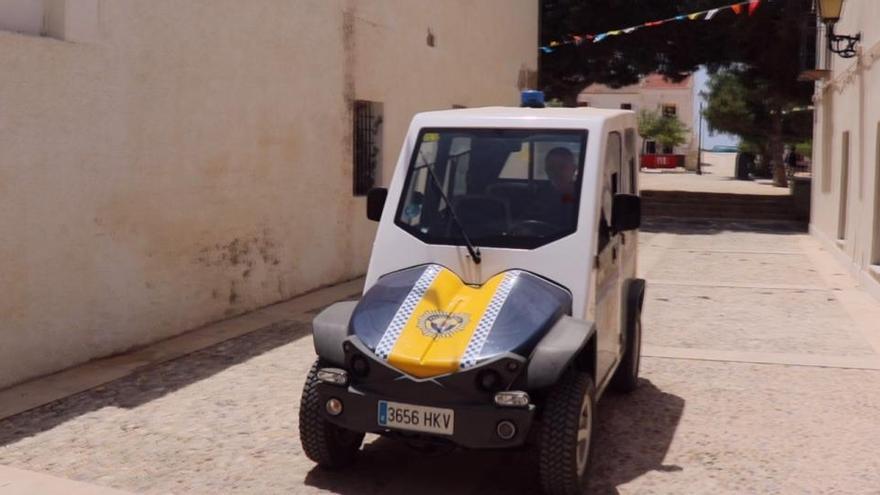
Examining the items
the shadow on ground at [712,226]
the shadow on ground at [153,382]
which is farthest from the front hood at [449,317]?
the shadow on ground at [712,226]

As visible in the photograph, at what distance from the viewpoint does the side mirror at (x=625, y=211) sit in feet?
17.2

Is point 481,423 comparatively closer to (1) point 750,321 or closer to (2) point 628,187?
(2) point 628,187

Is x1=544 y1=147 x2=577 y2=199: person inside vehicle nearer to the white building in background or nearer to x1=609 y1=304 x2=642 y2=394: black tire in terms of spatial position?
x1=609 y1=304 x2=642 y2=394: black tire

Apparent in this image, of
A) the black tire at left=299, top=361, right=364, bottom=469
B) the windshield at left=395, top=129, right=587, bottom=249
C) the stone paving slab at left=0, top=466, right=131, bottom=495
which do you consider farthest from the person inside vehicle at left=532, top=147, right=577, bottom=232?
the stone paving slab at left=0, top=466, right=131, bottom=495

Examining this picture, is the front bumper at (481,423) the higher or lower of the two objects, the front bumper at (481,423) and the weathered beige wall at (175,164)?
the lower

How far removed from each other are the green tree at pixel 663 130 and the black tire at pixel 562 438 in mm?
51952

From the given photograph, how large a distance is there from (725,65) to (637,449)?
65.1 feet

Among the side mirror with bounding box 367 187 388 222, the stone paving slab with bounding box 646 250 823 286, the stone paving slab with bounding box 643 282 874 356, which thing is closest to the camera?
the side mirror with bounding box 367 187 388 222

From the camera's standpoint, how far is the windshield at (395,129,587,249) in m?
5.13

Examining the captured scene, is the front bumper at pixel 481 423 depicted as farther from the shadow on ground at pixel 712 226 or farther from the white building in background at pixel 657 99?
the white building in background at pixel 657 99

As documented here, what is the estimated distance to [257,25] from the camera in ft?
31.3

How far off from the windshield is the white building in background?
54.5 metres

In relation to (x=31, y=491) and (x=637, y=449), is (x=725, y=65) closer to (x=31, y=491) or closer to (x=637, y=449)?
(x=637, y=449)

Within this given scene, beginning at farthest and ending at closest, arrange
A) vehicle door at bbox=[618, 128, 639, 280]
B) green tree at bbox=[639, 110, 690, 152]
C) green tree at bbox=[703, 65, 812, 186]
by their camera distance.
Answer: green tree at bbox=[639, 110, 690, 152]
green tree at bbox=[703, 65, 812, 186]
vehicle door at bbox=[618, 128, 639, 280]
